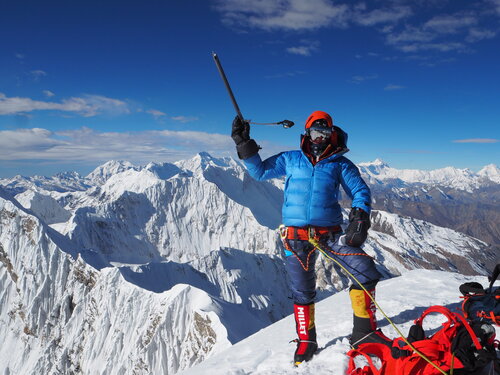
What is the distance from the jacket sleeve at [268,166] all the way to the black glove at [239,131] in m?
0.43

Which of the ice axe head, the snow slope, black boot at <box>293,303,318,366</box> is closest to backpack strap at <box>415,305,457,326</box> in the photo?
the snow slope

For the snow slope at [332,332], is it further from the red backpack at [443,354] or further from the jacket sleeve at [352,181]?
the jacket sleeve at [352,181]

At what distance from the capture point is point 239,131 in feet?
20.1

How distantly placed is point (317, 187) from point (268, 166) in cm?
113

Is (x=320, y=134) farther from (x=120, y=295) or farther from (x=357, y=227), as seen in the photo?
(x=120, y=295)

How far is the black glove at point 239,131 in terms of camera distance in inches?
240

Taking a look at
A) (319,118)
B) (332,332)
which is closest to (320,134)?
(319,118)

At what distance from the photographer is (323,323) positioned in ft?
25.7

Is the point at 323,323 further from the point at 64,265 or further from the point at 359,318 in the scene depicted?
the point at 64,265

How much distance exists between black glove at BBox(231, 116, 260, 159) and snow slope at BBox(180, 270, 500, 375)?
4048 mm

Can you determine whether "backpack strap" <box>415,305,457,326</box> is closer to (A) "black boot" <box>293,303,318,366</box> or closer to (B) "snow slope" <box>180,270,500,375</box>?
(B) "snow slope" <box>180,270,500,375</box>

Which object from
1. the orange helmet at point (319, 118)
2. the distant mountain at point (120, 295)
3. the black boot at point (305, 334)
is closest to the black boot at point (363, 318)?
the black boot at point (305, 334)

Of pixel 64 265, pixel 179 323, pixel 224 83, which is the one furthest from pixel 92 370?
pixel 224 83

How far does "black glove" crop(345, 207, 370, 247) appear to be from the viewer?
5340 mm
